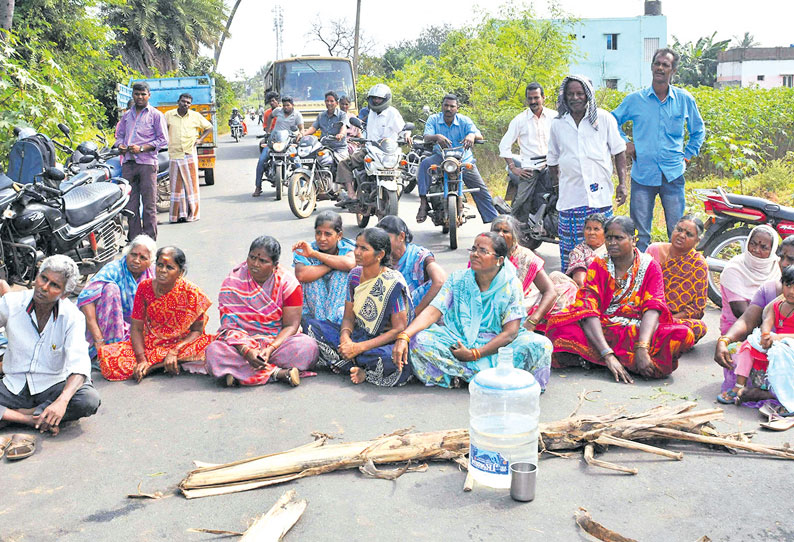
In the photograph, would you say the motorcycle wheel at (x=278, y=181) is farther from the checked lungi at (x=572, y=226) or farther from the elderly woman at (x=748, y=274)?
the elderly woman at (x=748, y=274)

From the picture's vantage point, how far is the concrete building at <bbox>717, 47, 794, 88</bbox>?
177ft

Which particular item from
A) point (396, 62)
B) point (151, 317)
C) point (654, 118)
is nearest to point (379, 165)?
point (654, 118)

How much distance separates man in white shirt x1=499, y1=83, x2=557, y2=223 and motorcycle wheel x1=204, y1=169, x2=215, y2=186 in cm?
961

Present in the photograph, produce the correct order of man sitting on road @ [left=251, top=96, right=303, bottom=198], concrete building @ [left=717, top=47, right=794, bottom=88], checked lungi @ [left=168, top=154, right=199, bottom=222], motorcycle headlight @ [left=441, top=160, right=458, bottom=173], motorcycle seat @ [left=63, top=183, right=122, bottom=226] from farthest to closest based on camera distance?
concrete building @ [left=717, top=47, right=794, bottom=88] → man sitting on road @ [left=251, top=96, right=303, bottom=198] → checked lungi @ [left=168, top=154, right=199, bottom=222] → motorcycle headlight @ [left=441, top=160, right=458, bottom=173] → motorcycle seat @ [left=63, top=183, right=122, bottom=226]

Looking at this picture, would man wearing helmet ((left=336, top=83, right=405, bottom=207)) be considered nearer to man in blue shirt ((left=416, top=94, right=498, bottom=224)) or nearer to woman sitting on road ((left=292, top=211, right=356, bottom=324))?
man in blue shirt ((left=416, top=94, right=498, bottom=224))

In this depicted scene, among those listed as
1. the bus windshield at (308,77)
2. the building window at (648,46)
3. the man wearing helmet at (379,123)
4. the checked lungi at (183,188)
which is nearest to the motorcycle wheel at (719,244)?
the man wearing helmet at (379,123)

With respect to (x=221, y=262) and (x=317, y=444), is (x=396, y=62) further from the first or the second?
(x=317, y=444)

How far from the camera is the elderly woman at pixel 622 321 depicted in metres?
5.35

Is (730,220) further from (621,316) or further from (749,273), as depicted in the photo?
(621,316)

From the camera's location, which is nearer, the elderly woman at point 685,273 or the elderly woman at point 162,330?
the elderly woman at point 162,330

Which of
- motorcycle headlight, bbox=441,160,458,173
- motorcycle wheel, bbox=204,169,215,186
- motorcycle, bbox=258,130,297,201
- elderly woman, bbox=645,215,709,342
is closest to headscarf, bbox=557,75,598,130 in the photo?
elderly woman, bbox=645,215,709,342

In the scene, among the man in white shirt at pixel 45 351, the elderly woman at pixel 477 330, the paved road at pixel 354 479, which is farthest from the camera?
the elderly woman at pixel 477 330

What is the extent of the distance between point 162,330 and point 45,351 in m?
1.09

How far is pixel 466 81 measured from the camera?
22.5 metres
